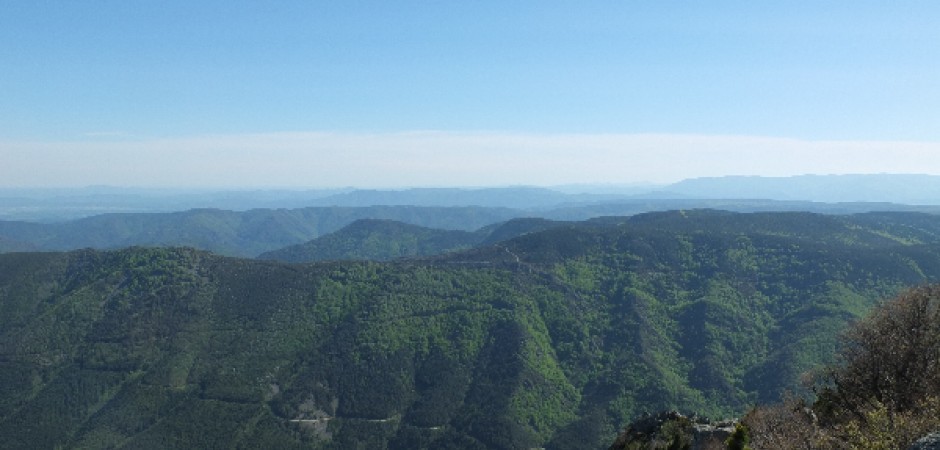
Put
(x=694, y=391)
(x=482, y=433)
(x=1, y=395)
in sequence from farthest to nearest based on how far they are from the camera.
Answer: (x=1, y=395) → (x=694, y=391) → (x=482, y=433)

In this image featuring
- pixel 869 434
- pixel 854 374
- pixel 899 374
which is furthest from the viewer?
pixel 854 374

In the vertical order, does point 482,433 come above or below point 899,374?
below

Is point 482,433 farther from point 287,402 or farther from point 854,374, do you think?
point 854,374

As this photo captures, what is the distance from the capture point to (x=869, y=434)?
2281cm

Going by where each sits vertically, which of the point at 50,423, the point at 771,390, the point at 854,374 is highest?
the point at 854,374

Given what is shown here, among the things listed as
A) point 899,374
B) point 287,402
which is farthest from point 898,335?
point 287,402

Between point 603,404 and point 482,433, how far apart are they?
136 feet

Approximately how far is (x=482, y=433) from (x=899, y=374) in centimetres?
14806

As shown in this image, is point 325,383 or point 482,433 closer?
point 482,433

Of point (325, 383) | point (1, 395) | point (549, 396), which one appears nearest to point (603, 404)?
point (549, 396)

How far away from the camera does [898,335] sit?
120 ft

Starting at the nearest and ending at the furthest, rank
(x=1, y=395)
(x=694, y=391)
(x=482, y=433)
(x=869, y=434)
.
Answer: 1. (x=869, y=434)
2. (x=482, y=433)
3. (x=694, y=391)
4. (x=1, y=395)

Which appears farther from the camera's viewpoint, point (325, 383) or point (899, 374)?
point (325, 383)

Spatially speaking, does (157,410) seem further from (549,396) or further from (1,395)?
(549,396)
